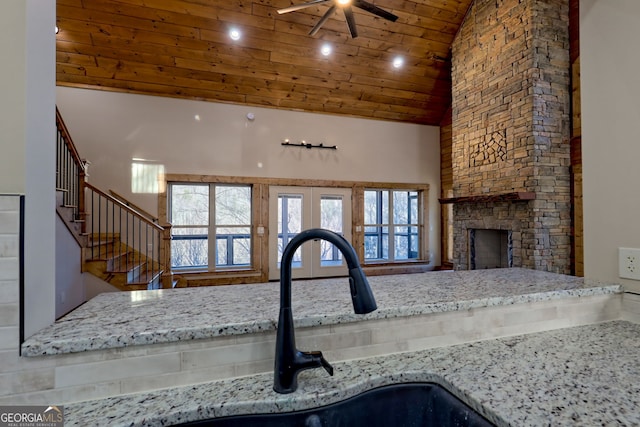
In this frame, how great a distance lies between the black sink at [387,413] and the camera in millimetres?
729

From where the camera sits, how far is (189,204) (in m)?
5.64

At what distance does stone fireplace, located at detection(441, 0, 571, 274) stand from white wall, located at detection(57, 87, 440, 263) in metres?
2.14

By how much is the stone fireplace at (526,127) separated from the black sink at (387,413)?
3.82m

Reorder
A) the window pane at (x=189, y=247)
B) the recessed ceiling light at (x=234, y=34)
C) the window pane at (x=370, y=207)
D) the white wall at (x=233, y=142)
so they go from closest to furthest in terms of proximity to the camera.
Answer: the recessed ceiling light at (x=234, y=34) → the white wall at (x=233, y=142) → the window pane at (x=189, y=247) → the window pane at (x=370, y=207)

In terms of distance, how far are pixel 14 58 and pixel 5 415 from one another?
79 centimetres

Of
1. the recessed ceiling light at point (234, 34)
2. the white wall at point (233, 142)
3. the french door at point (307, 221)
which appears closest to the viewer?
the recessed ceiling light at point (234, 34)

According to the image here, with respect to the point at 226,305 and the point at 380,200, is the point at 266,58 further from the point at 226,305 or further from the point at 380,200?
the point at 226,305

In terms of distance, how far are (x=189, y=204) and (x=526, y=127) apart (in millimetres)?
5249

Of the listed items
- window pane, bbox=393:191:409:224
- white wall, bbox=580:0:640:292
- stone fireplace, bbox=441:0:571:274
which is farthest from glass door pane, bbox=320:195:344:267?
white wall, bbox=580:0:640:292

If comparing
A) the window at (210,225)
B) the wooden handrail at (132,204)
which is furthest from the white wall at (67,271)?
Result: the window at (210,225)

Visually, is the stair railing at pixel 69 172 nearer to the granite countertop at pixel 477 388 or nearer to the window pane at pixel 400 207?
the granite countertop at pixel 477 388

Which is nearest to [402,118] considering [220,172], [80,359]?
[220,172]

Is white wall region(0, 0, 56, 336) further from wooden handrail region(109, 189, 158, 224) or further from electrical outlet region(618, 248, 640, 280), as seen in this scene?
wooden handrail region(109, 189, 158, 224)

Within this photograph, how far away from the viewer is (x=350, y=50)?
5.17m
